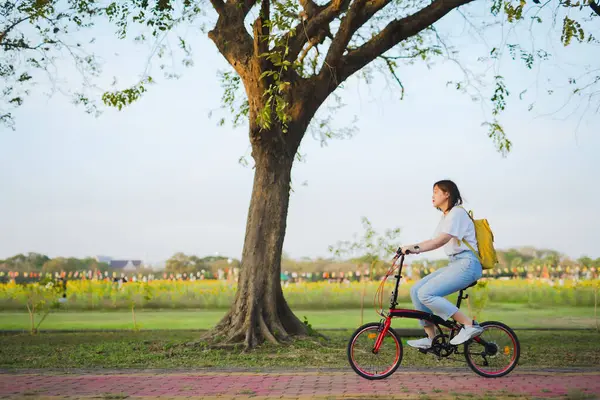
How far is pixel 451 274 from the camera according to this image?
7.87 m

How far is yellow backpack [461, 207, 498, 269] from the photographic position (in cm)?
804

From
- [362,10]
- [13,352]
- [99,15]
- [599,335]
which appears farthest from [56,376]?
[599,335]

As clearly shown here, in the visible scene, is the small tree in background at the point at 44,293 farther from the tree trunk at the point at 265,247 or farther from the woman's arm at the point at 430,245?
the woman's arm at the point at 430,245

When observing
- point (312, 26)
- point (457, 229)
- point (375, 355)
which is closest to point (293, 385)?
point (375, 355)

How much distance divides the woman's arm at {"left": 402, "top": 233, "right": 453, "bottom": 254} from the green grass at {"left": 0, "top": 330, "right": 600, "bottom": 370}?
2.85 m

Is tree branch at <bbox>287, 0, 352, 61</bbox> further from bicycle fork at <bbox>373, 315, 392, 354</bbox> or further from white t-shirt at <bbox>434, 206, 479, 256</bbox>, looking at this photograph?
bicycle fork at <bbox>373, 315, 392, 354</bbox>

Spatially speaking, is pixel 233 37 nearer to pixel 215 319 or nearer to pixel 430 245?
pixel 430 245

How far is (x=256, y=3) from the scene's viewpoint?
46.5 feet

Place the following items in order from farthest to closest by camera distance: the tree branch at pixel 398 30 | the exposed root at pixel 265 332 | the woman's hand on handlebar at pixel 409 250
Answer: the tree branch at pixel 398 30 → the exposed root at pixel 265 332 → the woman's hand on handlebar at pixel 409 250

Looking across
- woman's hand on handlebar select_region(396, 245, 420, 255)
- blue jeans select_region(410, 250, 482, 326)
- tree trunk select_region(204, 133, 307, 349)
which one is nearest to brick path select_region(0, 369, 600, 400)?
blue jeans select_region(410, 250, 482, 326)

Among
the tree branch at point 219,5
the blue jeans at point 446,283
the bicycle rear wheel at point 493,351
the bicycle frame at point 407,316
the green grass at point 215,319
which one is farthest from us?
the green grass at point 215,319

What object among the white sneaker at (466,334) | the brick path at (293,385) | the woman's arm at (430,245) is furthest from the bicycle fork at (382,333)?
the woman's arm at (430,245)

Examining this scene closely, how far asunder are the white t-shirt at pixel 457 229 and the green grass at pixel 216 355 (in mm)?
2674

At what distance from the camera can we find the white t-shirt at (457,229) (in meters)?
7.86
